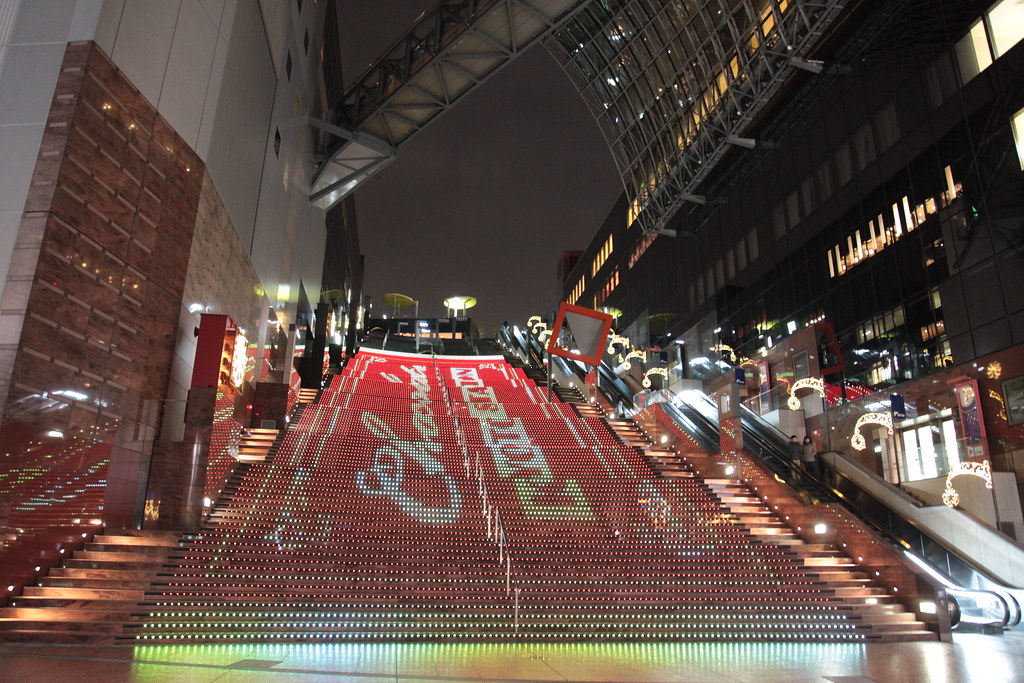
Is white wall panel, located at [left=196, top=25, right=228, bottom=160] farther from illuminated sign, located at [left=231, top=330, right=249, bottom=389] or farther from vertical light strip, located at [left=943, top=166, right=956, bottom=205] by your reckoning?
vertical light strip, located at [left=943, top=166, right=956, bottom=205]

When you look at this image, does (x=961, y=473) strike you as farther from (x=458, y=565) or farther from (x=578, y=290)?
(x=578, y=290)

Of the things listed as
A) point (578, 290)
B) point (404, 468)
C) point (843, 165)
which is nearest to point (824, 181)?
point (843, 165)

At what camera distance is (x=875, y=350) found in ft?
66.5

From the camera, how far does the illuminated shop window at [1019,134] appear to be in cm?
1509

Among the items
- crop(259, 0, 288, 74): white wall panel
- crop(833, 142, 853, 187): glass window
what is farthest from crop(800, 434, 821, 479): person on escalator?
crop(259, 0, 288, 74): white wall panel

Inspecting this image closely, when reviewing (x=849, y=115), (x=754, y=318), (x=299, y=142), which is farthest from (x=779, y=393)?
(x=299, y=142)

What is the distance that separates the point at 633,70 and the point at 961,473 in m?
26.0

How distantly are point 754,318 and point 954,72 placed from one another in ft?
39.2

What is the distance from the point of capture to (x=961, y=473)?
12.1 m

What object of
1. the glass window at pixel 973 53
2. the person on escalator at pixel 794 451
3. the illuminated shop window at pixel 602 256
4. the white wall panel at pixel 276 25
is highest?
the illuminated shop window at pixel 602 256

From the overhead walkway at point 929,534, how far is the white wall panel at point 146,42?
1275 cm

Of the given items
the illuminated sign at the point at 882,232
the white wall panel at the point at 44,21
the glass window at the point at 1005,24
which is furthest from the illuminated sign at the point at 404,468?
the glass window at the point at 1005,24

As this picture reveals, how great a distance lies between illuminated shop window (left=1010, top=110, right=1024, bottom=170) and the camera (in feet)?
49.5

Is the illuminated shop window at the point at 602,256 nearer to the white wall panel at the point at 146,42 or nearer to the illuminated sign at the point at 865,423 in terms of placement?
the illuminated sign at the point at 865,423
